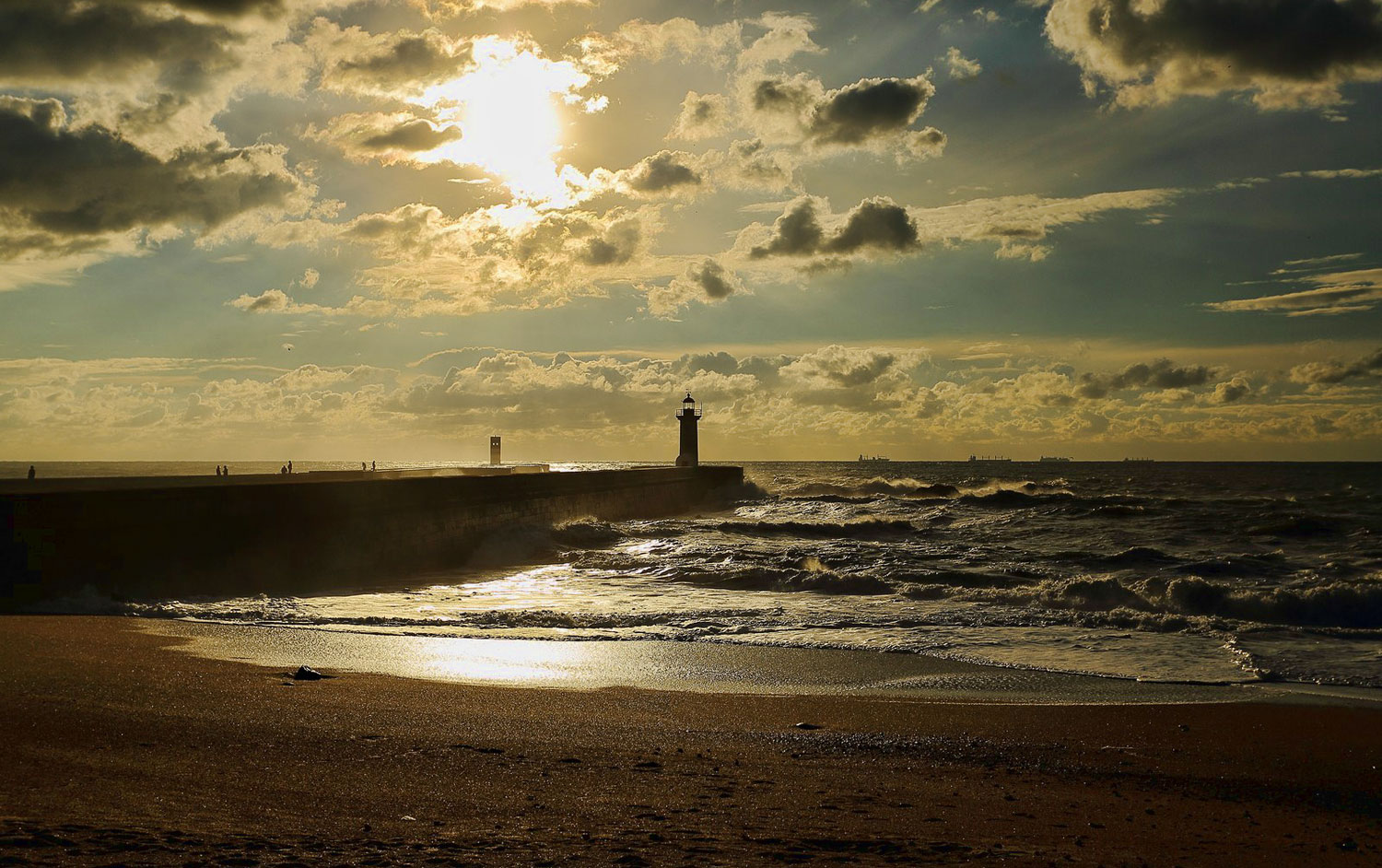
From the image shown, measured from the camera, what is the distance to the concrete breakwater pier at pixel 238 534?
12328mm

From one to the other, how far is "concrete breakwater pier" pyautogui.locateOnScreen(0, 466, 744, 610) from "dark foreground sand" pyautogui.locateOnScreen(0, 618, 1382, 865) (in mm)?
5947

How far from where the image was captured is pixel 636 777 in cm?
479

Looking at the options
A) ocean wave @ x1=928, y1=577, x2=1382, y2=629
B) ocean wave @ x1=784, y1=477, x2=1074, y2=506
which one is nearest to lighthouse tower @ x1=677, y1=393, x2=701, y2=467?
ocean wave @ x1=784, y1=477, x2=1074, y2=506

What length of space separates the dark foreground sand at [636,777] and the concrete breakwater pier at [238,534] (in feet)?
19.5

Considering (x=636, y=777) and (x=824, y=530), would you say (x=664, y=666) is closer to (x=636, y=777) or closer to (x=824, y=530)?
(x=636, y=777)

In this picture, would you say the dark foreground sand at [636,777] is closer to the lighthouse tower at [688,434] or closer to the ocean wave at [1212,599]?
the ocean wave at [1212,599]

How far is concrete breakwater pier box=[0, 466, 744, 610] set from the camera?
12328mm

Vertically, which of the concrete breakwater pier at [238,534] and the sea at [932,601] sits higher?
the concrete breakwater pier at [238,534]

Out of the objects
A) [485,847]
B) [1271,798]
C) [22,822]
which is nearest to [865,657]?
[1271,798]

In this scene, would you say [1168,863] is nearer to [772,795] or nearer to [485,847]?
[772,795]

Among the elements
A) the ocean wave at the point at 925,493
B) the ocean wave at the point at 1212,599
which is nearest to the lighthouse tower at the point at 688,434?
the ocean wave at the point at 925,493

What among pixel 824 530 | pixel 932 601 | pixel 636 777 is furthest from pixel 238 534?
pixel 824 530

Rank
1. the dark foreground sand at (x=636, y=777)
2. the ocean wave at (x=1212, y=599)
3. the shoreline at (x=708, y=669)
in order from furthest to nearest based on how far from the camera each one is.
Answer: the ocean wave at (x=1212, y=599) < the shoreline at (x=708, y=669) < the dark foreground sand at (x=636, y=777)

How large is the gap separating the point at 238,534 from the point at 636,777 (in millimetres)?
12485
